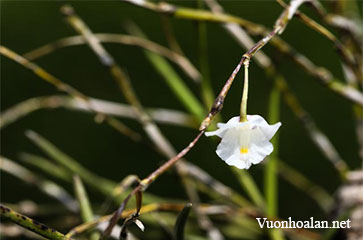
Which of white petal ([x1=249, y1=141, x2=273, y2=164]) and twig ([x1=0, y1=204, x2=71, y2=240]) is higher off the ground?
white petal ([x1=249, y1=141, x2=273, y2=164])

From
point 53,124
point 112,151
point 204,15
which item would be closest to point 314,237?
point 204,15

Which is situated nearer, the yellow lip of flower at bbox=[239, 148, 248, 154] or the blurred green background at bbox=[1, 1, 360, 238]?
the yellow lip of flower at bbox=[239, 148, 248, 154]

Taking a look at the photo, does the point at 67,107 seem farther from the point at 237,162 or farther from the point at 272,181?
the point at 237,162

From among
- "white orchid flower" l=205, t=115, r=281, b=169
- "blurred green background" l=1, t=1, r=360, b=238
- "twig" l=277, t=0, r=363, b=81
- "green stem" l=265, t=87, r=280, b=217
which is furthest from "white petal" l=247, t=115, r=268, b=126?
"blurred green background" l=1, t=1, r=360, b=238

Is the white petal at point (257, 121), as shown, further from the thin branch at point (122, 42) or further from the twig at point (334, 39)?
the thin branch at point (122, 42)

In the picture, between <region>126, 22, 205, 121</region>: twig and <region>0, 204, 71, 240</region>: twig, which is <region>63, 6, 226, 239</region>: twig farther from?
<region>0, 204, 71, 240</region>: twig

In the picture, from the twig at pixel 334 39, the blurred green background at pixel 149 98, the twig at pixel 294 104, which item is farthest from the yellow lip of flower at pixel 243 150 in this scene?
the blurred green background at pixel 149 98

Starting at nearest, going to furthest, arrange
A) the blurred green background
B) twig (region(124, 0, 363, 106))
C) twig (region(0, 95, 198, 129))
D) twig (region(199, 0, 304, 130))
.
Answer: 1. twig (region(199, 0, 304, 130))
2. twig (region(124, 0, 363, 106))
3. twig (region(0, 95, 198, 129))
4. the blurred green background
